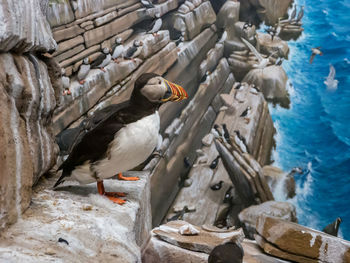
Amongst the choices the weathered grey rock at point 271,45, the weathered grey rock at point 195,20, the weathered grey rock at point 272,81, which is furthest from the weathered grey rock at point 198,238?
the weathered grey rock at point 271,45

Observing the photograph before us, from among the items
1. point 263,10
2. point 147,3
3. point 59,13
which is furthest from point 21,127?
point 263,10

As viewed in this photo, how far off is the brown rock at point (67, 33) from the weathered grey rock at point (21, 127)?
1014 millimetres

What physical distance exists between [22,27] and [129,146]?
2.16 feet

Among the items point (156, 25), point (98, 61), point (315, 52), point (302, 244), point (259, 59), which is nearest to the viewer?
point (302, 244)

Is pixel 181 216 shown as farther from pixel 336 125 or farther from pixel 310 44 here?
pixel 310 44

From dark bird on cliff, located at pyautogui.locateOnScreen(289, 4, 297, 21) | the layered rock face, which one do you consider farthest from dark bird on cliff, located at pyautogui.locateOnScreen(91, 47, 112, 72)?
dark bird on cliff, located at pyautogui.locateOnScreen(289, 4, 297, 21)

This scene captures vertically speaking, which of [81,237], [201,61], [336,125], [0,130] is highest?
[0,130]

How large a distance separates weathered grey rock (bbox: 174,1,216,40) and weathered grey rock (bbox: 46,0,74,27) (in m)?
2.07

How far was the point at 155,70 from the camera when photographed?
405 centimetres

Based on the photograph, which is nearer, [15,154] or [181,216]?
[15,154]

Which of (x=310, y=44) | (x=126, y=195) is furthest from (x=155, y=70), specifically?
(x=310, y=44)

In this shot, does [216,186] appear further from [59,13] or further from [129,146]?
[129,146]

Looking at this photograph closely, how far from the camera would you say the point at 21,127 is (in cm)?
158

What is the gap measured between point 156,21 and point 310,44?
10.1ft
